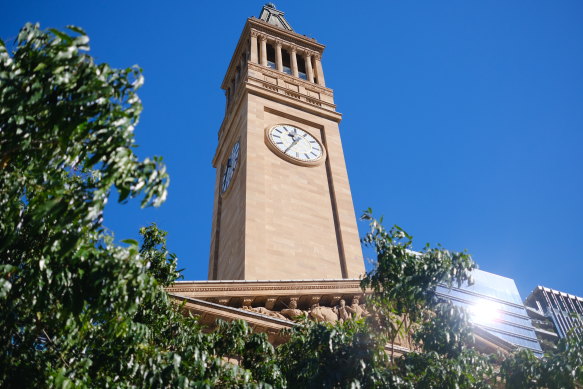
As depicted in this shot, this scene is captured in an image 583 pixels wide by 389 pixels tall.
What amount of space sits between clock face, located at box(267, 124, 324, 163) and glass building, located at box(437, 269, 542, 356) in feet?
108

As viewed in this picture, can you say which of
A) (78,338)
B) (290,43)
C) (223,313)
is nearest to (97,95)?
(78,338)

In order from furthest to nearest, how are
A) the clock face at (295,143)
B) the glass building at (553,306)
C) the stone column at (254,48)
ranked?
the glass building at (553,306)
the stone column at (254,48)
the clock face at (295,143)

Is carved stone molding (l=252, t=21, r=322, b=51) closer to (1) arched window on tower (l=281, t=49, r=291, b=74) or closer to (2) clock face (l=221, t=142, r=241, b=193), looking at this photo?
(1) arched window on tower (l=281, t=49, r=291, b=74)

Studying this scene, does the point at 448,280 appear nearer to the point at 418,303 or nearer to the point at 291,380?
the point at 418,303

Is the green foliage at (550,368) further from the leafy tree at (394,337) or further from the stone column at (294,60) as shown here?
the stone column at (294,60)

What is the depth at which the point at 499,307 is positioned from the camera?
62.0 metres

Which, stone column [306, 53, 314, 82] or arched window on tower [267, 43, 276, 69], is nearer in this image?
stone column [306, 53, 314, 82]

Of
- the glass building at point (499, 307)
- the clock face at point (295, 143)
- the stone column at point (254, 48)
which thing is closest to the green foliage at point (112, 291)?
the clock face at point (295, 143)

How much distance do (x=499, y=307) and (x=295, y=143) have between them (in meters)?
42.4

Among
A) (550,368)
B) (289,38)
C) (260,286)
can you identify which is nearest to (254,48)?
(289,38)

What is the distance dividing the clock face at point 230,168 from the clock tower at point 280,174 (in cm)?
9

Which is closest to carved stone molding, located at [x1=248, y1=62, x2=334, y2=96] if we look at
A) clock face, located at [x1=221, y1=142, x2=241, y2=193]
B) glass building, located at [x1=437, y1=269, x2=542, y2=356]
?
clock face, located at [x1=221, y1=142, x2=241, y2=193]

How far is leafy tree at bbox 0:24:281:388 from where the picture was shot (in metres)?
7.16

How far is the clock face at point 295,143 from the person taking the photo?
27.4 metres
